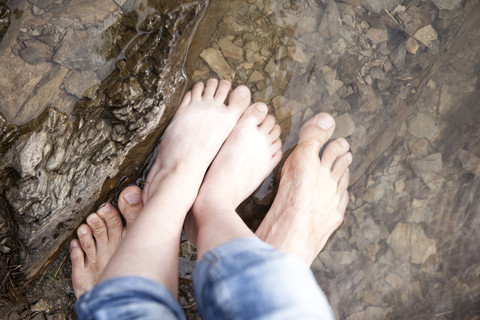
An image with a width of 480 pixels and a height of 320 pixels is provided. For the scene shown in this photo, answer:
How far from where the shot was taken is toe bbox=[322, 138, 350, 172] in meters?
1.58

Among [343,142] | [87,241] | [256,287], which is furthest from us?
[343,142]

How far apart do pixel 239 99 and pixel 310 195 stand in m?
0.47

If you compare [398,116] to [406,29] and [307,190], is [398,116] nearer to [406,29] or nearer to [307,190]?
[406,29]

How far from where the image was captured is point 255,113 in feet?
4.98

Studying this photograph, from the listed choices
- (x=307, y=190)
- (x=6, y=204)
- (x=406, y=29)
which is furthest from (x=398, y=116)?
(x=6, y=204)

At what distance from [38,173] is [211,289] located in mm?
660

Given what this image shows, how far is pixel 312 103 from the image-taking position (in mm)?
1517

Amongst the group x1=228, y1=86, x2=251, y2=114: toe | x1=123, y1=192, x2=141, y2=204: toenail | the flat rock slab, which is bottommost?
x1=123, y1=192, x2=141, y2=204: toenail

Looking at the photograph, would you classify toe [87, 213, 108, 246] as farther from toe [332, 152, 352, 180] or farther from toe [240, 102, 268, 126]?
toe [332, 152, 352, 180]

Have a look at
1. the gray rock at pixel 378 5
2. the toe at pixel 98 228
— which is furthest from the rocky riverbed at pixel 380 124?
the toe at pixel 98 228

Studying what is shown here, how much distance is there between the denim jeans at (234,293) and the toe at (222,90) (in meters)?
0.72

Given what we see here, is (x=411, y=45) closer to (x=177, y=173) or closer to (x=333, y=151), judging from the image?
(x=333, y=151)

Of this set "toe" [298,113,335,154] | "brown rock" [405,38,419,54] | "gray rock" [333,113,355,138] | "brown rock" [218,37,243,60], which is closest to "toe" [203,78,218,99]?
"brown rock" [218,37,243,60]

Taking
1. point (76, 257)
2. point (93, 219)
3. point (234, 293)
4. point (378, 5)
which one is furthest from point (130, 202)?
point (378, 5)
